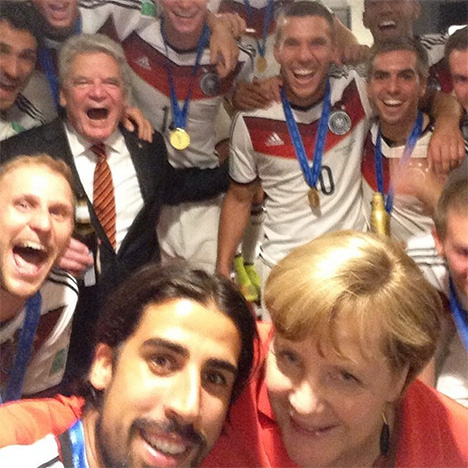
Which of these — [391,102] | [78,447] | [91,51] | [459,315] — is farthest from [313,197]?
[78,447]

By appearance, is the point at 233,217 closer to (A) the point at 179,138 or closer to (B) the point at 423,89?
(A) the point at 179,138

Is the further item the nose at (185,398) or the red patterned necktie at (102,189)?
the red patterned necktie at (102,189)

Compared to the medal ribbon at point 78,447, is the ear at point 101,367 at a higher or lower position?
higher

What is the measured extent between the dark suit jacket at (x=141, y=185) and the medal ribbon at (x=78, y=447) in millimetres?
201

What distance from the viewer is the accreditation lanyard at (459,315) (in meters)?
0.96

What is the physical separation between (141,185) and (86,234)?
114 mm

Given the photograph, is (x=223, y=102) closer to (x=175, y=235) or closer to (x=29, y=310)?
(x=175, y=235)

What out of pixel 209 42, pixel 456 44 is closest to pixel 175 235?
pixel 209 42

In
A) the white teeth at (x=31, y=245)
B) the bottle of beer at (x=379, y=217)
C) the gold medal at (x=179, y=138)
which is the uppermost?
the gold medal at (x=179, y=138)

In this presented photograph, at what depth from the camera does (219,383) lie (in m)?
0.87

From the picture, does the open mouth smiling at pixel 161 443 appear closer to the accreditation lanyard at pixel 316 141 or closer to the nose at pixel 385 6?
the accreditation lanyard at pixel 316 141

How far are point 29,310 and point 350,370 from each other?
0.49 meters

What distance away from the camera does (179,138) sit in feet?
3.15

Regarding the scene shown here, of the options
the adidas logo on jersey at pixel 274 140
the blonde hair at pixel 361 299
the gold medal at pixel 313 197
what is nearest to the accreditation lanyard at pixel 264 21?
the adidas logo on jersey at pixel 274 140
